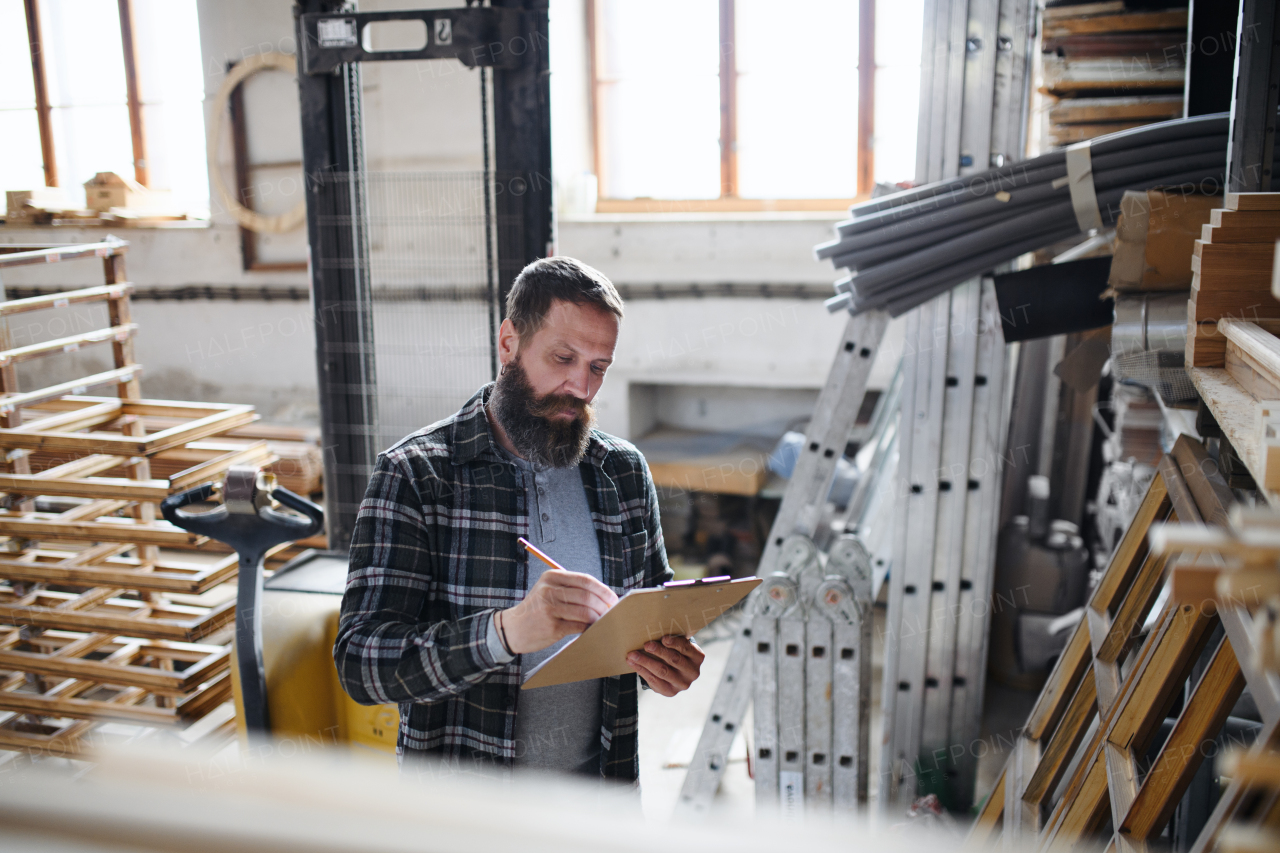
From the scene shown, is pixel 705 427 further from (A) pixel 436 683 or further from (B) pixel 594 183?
(A) pixel 436 683

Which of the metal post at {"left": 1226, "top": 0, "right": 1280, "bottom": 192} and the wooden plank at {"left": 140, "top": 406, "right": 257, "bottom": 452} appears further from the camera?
the wooden plank at {"left": 140, "top": 406, "right": 257, "bottom": 452}

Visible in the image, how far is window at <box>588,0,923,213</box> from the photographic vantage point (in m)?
5.64

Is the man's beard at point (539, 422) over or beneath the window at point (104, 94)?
beneath

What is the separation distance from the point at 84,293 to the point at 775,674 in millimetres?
2588

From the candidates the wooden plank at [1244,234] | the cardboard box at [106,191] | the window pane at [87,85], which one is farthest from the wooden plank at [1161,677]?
the window pane at [87,85]

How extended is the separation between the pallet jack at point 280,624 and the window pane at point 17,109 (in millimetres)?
5812

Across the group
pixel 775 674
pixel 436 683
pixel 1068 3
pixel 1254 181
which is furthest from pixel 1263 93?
pixel 775 674

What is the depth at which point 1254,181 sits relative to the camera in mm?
1694

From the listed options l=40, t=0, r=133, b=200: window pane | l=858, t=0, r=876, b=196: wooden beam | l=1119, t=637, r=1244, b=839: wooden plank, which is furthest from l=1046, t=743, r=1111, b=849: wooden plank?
l=40, t=0, r=133, b=200: window pane

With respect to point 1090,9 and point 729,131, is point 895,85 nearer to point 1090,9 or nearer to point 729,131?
point 729,131

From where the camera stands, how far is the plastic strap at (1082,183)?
7.57ft

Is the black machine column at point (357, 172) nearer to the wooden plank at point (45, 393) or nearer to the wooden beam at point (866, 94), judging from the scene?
the wooden plank at point (45, 393)

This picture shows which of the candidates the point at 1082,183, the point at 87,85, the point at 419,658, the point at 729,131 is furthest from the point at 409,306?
the point at 87,85

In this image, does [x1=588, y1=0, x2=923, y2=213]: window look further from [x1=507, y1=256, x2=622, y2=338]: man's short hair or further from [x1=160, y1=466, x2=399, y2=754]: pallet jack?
[x1=507, y1=256, x2=622, y2=338]: man's short hair
